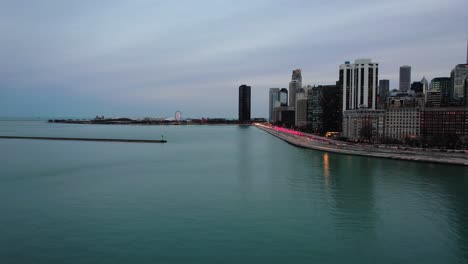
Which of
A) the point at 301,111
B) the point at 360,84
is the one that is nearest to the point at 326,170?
the point at 360,84

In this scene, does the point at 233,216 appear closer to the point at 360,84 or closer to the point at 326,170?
the point at 326,170

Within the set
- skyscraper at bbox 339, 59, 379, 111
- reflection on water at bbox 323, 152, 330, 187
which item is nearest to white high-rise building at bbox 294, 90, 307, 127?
skyscraper at bbox 339, 59, 379, 111

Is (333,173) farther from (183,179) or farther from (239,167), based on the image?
(183,179)

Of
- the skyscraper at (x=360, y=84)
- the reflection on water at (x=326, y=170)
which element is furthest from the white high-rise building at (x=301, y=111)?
the reflection on water at (x=326, y=170)

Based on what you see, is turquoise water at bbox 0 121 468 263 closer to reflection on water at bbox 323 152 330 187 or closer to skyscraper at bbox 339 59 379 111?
reflection on water at bbox 323 152 330 187

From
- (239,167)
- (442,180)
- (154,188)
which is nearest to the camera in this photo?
(154,188)

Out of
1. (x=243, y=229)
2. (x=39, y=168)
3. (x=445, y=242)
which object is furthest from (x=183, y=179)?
(x=445, y=242)
